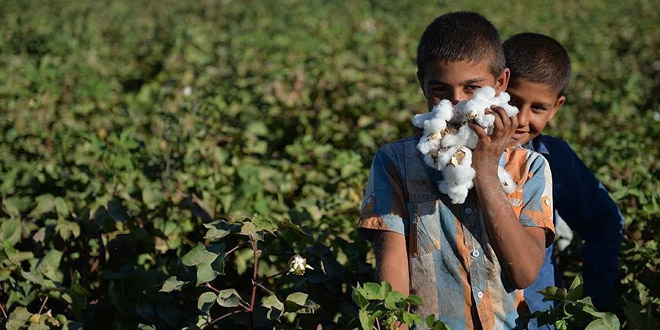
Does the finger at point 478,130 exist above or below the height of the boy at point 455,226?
above

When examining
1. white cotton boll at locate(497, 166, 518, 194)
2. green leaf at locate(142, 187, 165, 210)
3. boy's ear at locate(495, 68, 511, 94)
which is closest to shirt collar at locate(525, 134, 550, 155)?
boy's ear at locate(495, 68, 511, 94)

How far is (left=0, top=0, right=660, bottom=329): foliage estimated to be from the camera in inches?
92.7

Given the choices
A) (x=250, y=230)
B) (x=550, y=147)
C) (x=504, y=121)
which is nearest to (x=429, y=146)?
(x=504, y=121)

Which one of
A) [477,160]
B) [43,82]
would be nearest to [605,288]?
[477,160]

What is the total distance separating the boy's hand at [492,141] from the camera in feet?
5.43

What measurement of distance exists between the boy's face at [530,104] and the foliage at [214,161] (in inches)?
20.8

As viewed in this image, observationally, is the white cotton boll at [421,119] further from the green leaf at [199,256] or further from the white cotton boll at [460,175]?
the green leaf at [199,256]

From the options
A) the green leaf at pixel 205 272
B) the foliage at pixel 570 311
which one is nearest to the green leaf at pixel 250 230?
the green leaf at pixel 205 272

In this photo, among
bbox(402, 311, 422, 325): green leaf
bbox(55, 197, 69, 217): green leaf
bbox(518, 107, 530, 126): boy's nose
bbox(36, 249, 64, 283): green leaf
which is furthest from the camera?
bbox(55, 197, 69, 217): green leaf

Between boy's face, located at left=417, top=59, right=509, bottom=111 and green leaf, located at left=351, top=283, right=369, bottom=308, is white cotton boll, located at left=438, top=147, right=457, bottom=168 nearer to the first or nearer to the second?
boy's face, located at left=417, top=59, right=509, bottom=111

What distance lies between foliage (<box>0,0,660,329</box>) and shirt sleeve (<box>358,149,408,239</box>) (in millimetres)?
238

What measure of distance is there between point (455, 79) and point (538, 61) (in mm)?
662

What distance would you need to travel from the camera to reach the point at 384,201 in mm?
1851

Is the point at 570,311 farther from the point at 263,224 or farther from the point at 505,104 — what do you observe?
the point at 263,224
